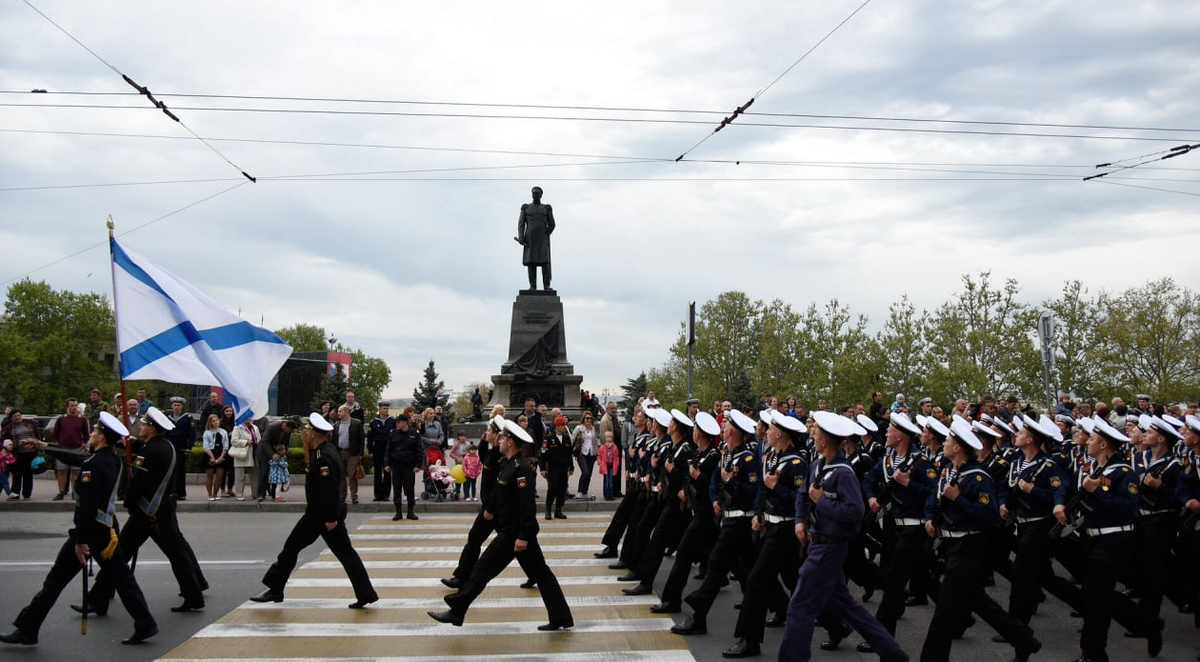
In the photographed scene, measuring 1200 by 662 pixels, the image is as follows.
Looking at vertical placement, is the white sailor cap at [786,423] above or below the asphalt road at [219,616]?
above

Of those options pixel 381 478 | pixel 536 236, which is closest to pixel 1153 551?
pixel 381 478

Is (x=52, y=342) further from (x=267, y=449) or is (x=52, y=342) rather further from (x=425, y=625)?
(x=425, y=625)

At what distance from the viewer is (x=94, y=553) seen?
8.21 meters

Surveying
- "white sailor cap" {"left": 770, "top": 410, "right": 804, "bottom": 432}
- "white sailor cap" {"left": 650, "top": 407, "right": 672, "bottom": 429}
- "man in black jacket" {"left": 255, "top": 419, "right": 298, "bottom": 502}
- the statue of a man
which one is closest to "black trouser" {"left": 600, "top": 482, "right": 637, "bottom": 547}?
"white sailor cap" {"left": 650, "top": 407, "right": 672, "bottom": 429}

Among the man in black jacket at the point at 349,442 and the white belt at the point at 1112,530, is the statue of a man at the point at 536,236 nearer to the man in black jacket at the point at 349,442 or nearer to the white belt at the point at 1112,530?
the man in black jacket at the point at 349,442

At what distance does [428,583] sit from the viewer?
1104cm

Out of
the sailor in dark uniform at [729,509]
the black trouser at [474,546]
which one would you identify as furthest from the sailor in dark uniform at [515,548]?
the sailor in dark uniform at [729,509]

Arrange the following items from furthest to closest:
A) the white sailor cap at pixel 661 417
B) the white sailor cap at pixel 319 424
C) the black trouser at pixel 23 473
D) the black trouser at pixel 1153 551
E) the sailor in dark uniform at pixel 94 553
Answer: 1. the black trouser at pixel 23 473
2. the white sailor cap at pixel 661 417
3. the white sailor cap at pixel 319 424
4. the black trouser at pixel 1153 551
5. the sailor in dark uniform at pixel 94 553

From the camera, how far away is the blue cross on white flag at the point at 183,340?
11.0 meters

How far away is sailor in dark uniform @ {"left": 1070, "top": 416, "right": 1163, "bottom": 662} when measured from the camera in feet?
25.4

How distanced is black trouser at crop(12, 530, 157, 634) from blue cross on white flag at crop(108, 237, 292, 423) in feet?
8.53

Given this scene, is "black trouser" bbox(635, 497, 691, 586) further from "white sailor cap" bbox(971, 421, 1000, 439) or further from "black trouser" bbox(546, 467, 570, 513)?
"black trouser" bbox(546, 467, 570, 513)

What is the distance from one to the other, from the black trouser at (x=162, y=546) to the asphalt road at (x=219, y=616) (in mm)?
190

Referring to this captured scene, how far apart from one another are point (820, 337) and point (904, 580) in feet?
202
